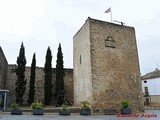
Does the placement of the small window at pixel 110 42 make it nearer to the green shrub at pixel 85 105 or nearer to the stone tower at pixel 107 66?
the stone tower at pixel 107 66

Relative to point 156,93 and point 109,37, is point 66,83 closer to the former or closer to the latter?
point 109,37

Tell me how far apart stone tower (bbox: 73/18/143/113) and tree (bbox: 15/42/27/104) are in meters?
5.22

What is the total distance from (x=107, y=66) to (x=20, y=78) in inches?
335

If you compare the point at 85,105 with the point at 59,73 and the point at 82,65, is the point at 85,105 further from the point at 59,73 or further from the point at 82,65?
the point at 59,73

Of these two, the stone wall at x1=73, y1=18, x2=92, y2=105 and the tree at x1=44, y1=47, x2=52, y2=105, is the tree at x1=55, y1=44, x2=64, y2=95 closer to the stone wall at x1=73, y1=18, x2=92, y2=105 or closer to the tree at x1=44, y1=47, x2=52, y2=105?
the tree at x1=44, y1=47, x2=52, y2=105

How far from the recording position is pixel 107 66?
1436cm

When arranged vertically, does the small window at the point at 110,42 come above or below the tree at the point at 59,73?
above

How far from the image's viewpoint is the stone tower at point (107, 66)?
45.0ft

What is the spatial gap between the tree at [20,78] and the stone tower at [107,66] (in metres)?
5.22

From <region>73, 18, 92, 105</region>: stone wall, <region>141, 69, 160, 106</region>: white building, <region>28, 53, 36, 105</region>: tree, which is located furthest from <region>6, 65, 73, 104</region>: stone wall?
<region>141, 69, 160, 106</region>: white building

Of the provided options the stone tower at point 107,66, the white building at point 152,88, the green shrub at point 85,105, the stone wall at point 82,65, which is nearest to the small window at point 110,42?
the stone tower at point 107,66

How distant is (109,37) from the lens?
15.0 m

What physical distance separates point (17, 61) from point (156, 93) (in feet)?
66.0

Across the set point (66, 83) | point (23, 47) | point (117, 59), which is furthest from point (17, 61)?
point (117, 59)
